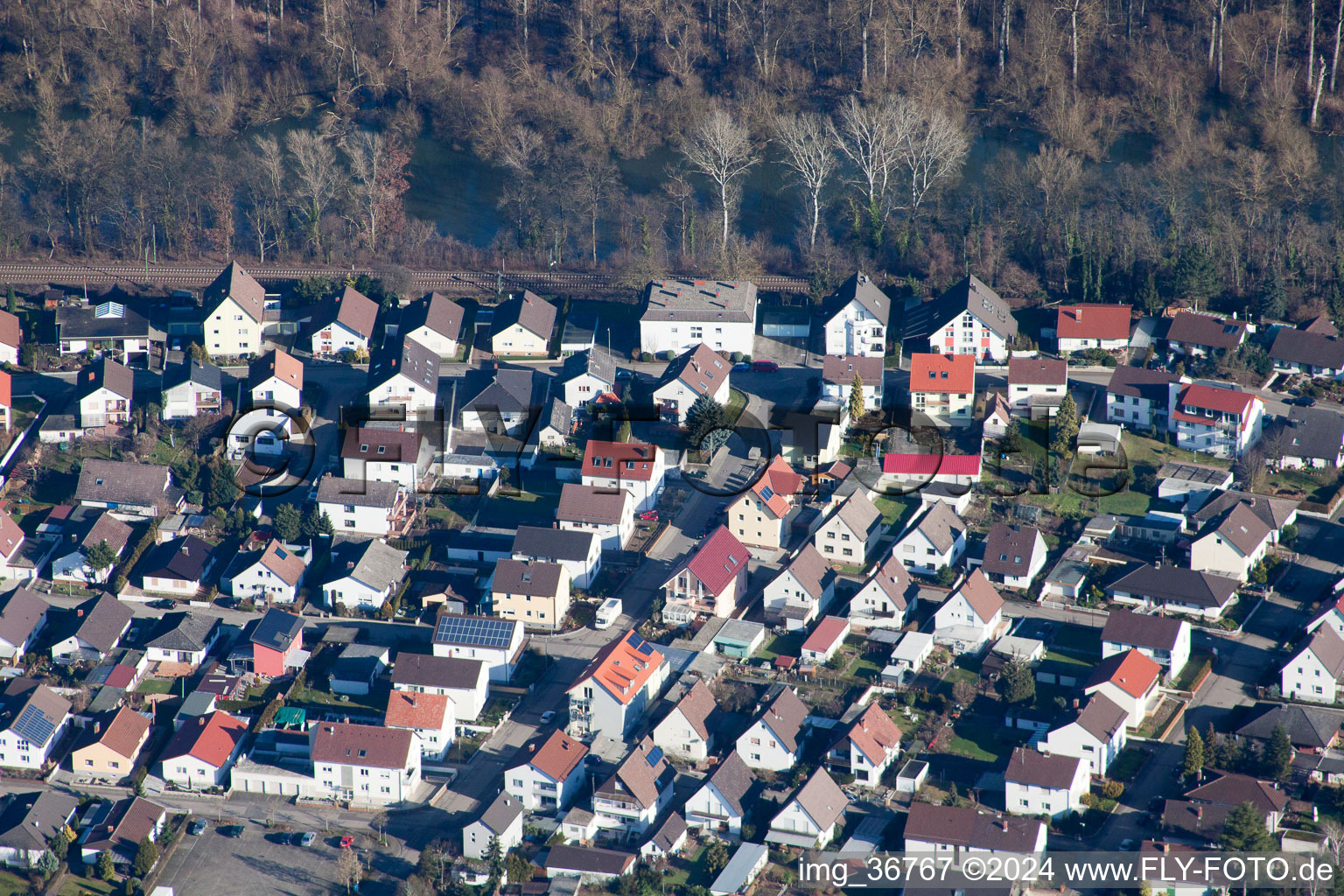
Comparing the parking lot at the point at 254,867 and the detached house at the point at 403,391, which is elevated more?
the detached house at the point at 403,391

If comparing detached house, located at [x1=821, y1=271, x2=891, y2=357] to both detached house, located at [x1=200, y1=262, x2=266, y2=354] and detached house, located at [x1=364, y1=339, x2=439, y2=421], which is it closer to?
detached house, located at [x1=364, y1=339, x2=439, y2=421]

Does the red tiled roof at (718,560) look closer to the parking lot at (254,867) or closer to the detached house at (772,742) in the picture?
the detached house at (772,742)

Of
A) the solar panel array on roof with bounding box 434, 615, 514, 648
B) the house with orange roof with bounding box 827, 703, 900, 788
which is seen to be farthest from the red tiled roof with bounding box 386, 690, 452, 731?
the house with orange roof with bounding box 827, 703, 900, 788

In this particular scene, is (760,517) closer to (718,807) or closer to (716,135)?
(718,807)

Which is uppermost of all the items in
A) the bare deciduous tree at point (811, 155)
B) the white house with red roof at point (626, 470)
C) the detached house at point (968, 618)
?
the bare deciduous tree at point (811, 155)

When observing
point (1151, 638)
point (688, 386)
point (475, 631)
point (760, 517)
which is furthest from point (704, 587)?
point (1151, 638)

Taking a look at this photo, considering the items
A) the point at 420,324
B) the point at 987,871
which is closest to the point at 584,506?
the point at 420,324

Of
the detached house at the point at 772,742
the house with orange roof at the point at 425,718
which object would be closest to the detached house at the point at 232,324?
the house with orange roof at the point at 425,718
